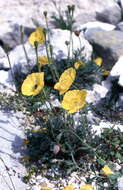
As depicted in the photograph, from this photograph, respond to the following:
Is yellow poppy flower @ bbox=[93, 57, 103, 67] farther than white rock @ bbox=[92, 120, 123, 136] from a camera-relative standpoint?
Yes

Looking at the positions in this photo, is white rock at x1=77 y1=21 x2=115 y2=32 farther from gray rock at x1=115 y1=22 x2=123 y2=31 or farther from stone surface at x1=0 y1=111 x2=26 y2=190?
stone surface at x1=0 y1=111 x2=26 y2=190

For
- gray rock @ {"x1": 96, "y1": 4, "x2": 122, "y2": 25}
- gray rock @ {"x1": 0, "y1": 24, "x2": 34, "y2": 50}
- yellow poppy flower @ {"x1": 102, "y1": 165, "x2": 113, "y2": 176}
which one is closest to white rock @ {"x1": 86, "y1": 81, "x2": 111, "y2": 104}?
yellow poppy flower @ {"x1": 102, "y1": 165, "x2": 113, "y2": 176}

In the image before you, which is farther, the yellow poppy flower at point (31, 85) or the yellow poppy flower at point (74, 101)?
the yellow poppy flower at point (31, 85)

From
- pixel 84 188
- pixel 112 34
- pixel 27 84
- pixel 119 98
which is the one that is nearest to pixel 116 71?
pixel 119 98

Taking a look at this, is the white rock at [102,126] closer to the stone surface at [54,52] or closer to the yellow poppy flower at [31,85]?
the yellow poppy flower at [31,85]

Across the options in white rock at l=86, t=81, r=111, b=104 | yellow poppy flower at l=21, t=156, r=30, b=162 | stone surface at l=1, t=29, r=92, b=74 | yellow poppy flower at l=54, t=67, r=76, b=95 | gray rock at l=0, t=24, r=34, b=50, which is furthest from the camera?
gray rock at l=0, t=24, r=34, b=50

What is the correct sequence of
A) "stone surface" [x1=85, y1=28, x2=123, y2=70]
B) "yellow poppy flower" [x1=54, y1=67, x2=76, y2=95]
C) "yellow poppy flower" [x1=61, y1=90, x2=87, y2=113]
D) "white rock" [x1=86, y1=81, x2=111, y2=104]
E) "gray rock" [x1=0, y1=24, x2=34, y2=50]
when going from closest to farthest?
1. "yellow poppy flower" [x1=61, y1=90, x2=87, y2=113]
2. "yellow poppy flower" [x1=54, y1=67, x2=76, y2=95]
3. "white rock" [x1=86, y1=81, x2=111, y2=104]
4. "stone surface" [x1=85, y1=28, x2=123, y2=70]
5. "gray rock" [x1=0, y1=24, x2=34, y2=50]

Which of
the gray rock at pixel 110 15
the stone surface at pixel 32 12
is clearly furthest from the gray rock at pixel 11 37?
the gray rock at pixel 110 15
